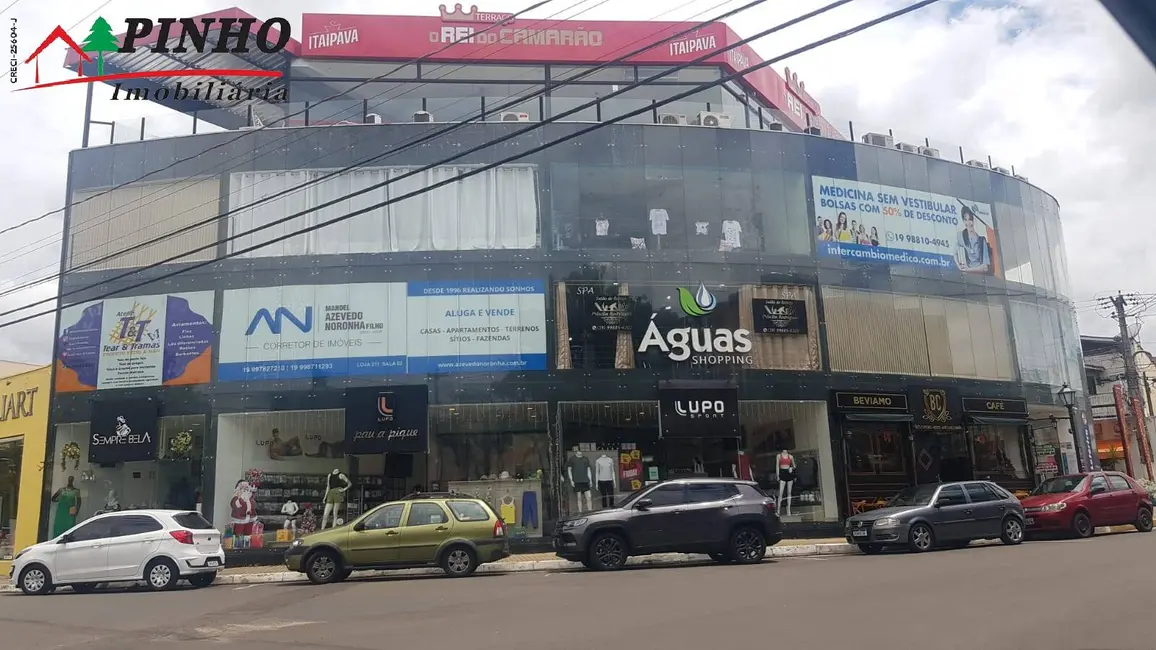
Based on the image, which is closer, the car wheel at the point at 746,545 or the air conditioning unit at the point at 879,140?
the car wheel at the point at 746,545

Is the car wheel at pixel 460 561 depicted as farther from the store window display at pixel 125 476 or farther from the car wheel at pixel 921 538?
the store window display at pixel 125 476

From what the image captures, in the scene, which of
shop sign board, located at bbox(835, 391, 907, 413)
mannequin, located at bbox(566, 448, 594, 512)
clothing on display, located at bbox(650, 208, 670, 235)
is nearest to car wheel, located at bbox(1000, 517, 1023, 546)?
shop sign board, located at bbox(835, 391, 907, 413)

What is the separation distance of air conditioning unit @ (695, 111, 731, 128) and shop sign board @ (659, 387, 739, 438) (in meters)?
7.47

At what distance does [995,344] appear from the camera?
26.2m

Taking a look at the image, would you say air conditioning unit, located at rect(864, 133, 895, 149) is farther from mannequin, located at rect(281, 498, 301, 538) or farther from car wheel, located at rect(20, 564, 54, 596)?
car wheel, located at rect(20, 564, 54, 596)

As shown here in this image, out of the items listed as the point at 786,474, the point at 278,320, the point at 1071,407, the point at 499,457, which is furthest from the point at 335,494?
the point at 1071,407

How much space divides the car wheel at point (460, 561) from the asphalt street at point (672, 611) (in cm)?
83

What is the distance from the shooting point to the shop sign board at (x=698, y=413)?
21781mm

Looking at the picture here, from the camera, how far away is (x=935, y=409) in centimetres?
2450

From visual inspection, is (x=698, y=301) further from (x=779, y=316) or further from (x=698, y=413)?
(x=698, y=413)

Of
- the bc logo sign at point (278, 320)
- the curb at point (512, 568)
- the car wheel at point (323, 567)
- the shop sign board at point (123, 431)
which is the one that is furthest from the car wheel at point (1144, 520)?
the shop sign board at point (123, 431)

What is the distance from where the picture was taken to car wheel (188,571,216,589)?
16.7m

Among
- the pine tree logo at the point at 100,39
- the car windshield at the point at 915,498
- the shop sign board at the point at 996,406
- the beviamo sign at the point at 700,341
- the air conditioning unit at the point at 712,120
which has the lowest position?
the car windshield at the point at 915,498

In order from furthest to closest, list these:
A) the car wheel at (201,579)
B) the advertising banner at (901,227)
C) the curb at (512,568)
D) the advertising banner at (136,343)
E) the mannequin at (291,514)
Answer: the advertising banner at (901,227) → the advertising banner at (136,343) → the mannequin at (291,514) → the curb at (512,568) → the car wheel at (201,579)
